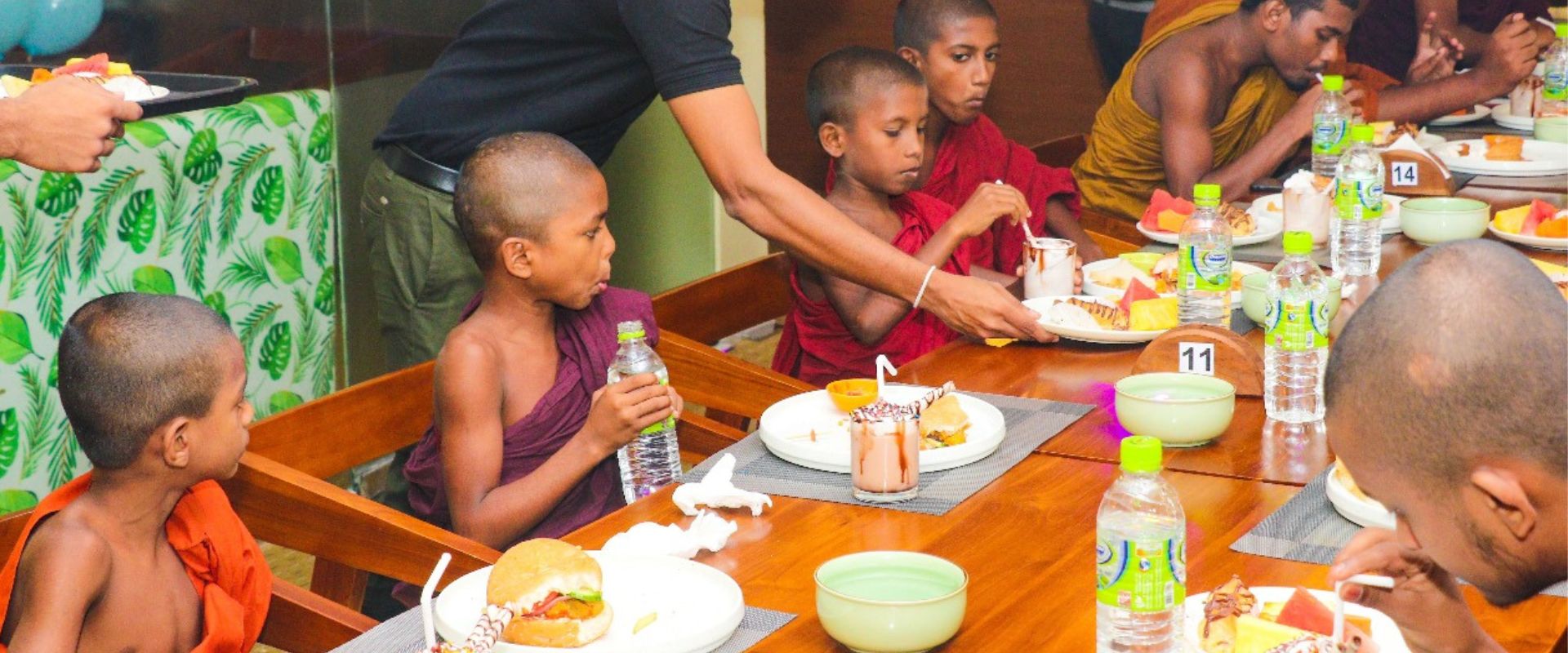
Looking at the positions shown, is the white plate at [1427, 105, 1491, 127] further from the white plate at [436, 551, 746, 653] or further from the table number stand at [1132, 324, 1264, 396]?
the white plate at [436, 551, 746, 653]

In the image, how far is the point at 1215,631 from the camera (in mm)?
1479

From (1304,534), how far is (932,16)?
2.14m

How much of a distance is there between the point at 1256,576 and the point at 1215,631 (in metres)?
0.20

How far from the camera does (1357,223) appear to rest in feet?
10.2

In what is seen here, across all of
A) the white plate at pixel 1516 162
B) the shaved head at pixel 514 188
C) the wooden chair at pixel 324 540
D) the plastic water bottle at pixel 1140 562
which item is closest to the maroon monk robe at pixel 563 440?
the shaved head at pixel 514 188

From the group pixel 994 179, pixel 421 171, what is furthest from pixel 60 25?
pixel 994 179

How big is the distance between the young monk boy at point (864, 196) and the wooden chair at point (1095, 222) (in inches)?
23.5

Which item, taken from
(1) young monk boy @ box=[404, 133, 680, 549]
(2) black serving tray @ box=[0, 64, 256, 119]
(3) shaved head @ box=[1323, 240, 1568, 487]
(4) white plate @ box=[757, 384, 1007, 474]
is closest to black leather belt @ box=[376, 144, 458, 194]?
(2) black serving tray @ box=[0, 64, 256, 119]

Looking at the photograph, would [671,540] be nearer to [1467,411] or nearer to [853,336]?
[1467,411]

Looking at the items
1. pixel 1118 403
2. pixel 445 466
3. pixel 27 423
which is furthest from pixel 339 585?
pixel 27 423

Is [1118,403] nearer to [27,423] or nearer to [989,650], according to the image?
[989,650]

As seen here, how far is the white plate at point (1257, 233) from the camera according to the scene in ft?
11.2

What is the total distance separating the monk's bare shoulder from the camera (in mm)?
1833

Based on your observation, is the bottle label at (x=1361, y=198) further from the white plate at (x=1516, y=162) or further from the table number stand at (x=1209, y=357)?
the white plate at (x=1516, y=162)
